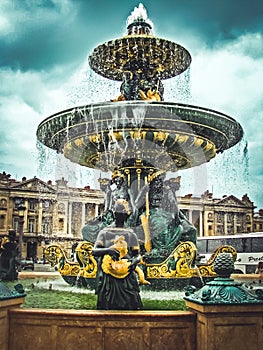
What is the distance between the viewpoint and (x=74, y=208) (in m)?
57.1

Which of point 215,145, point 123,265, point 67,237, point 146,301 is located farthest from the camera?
point 67,237

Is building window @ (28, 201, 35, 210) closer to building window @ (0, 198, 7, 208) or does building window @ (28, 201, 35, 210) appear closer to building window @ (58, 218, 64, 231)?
building window @ (0, 198, 7, 208)

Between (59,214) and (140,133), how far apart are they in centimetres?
5320

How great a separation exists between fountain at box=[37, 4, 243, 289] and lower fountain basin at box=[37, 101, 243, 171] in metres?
0.02

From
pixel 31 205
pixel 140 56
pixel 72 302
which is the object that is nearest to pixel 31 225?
pixel 31 205

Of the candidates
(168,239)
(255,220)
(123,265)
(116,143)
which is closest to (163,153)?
(116,143)

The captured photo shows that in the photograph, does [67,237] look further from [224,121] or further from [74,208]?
[224,121]

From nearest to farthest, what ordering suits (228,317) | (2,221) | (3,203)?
1. (228,317)
2. (3,203)
3. (2,221)

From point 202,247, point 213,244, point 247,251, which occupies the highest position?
point 213,244

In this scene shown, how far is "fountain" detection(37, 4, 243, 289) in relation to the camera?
8.62 m

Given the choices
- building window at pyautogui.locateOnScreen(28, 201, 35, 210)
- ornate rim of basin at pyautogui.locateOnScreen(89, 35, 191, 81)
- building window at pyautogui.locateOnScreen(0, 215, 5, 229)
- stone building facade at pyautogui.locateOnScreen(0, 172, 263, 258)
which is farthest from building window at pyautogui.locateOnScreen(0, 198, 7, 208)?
ornate rim of basin at pyautogui.locateOnScreen(89, 35, 191, 81)

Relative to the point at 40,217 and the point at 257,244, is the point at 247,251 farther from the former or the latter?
the point at 40,217

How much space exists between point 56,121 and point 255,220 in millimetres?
64870

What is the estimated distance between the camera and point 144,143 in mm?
9492
